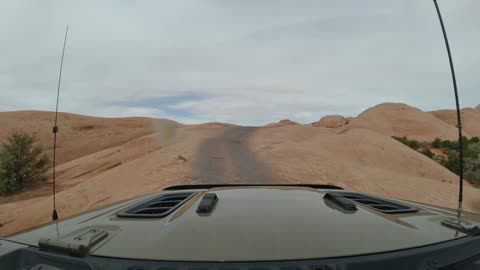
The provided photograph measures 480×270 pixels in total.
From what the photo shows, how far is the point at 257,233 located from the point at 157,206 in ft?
3.61

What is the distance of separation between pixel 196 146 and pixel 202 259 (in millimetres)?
16872

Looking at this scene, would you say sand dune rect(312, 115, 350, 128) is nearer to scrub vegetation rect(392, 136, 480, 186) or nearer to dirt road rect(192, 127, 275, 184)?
scrub vegetation rect(392, 136, 480, 186)

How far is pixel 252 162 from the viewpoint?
579 inches

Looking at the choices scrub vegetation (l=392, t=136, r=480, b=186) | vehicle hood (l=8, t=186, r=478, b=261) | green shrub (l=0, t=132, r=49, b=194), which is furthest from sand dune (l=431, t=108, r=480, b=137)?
vehicle hood (l=8, t=186, r=478, b=261)

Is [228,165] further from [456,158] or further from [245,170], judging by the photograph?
[456,158]

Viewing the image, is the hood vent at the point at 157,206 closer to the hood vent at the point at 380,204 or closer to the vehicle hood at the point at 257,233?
the vehicle hood at the point at 257,233

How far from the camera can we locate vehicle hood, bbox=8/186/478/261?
114 cm

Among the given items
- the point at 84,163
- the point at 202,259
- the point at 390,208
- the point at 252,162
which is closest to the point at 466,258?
the point at 390,208

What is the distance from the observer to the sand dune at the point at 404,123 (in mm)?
48000

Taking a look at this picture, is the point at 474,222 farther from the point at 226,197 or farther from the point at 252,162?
the point at 252,162

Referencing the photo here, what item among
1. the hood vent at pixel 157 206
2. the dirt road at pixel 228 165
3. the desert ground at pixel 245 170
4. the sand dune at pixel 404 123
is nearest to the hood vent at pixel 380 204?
the hood vent at pixel 157 206

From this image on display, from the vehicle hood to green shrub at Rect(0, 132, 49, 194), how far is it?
20.9m

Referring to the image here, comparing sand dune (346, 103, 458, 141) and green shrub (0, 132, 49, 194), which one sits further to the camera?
sand dune (346, 103, 458, 141)

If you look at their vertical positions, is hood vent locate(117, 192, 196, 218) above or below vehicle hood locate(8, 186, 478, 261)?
below
